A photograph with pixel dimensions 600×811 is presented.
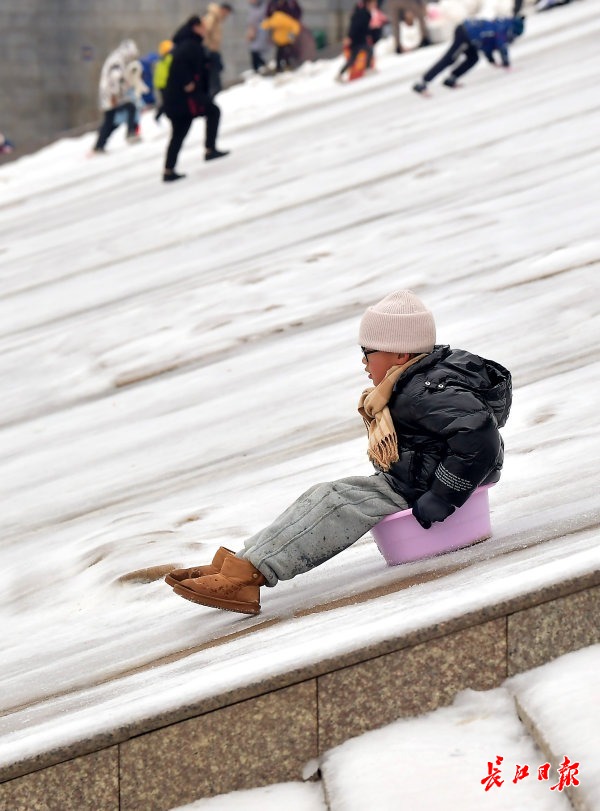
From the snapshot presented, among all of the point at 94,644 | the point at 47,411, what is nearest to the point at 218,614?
the point at 94,644

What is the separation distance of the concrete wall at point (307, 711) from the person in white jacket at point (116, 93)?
39.9 feet

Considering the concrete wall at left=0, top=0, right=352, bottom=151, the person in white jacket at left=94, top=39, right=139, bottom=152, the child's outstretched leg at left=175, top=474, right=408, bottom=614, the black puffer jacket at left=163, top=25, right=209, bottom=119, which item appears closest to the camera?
the child's outstretched leg at left=175, top=474, right=408, bottom=614

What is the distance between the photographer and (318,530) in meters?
3.55

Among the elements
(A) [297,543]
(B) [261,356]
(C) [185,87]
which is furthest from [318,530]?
(C) [185,87]

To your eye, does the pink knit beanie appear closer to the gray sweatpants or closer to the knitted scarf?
the knitted scarf

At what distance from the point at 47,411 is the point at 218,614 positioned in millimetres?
3218

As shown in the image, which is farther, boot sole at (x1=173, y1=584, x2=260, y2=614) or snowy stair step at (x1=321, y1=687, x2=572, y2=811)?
boot sole at (x1=173, y1=584, x2=260, y2=614)

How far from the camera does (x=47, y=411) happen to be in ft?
22.5

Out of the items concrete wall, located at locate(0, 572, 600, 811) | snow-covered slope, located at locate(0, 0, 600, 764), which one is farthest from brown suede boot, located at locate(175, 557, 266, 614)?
concrete wall, located at locate(0, 572, 600, 811)

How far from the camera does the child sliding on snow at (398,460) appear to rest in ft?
11.4

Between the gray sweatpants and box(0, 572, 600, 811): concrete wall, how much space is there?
562 mm

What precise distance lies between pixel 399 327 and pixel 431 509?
0.51m

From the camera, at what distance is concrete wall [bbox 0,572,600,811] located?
9.89 feet

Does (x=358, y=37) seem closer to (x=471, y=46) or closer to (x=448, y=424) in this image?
(x=471, y=46)
